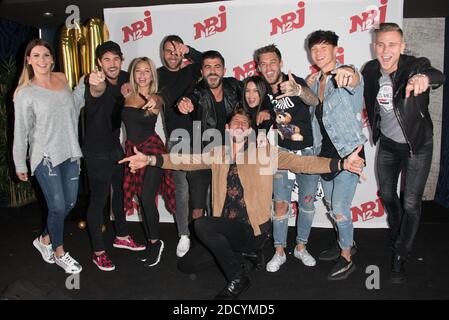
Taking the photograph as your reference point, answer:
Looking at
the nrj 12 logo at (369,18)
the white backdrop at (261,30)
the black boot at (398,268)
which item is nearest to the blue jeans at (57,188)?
the white backdrop at (261,30)

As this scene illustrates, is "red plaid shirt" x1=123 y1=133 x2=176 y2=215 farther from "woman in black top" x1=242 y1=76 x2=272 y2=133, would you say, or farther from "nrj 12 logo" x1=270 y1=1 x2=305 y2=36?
"nrj 12 logo" x1=270 y1=1 x2=305 y2=36

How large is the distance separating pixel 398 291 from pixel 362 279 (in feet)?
0.85

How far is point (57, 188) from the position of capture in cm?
280

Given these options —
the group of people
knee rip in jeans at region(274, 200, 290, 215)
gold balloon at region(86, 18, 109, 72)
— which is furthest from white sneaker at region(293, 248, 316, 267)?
gold balloon at region(86, 18, 109, 72)

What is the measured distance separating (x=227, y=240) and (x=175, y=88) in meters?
1.39

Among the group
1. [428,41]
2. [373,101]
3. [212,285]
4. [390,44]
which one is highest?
[428,41]

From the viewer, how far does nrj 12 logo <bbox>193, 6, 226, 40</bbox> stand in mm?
3957

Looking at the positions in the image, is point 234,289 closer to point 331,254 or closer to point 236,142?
point 236,142

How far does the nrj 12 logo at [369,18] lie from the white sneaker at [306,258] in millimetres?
2175

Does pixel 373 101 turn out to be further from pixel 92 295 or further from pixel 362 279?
pixel 92 295

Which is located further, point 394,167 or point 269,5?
point 269,5

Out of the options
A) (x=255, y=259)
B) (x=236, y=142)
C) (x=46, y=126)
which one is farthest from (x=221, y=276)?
(x=46, y=126)
